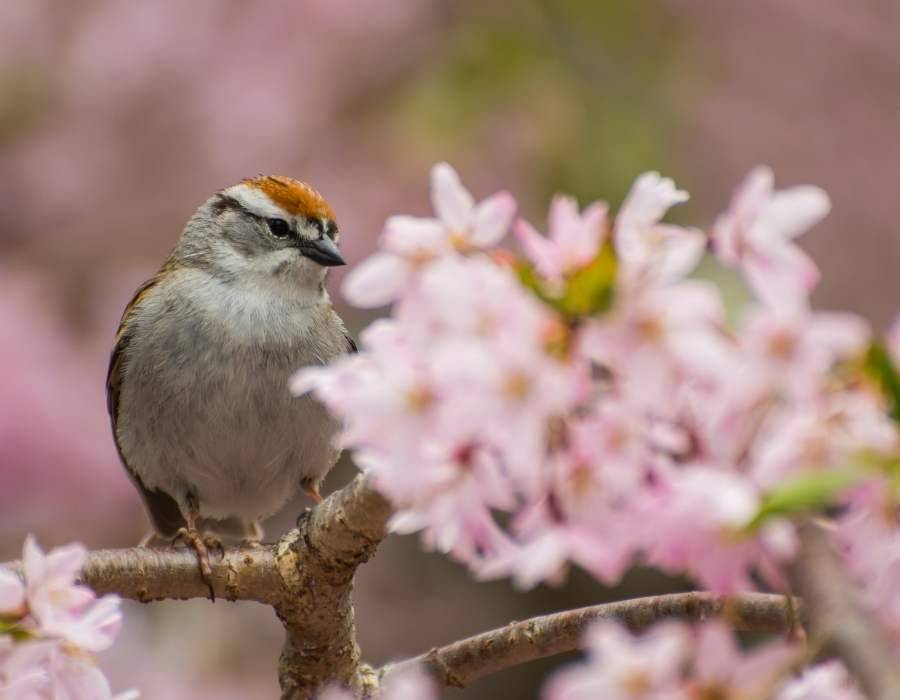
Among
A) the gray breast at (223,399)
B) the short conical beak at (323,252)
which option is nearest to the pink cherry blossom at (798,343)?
the gray breast at (223,399)

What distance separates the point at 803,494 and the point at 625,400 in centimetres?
20

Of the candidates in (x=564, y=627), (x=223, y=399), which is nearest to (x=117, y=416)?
(x=223, y=399)

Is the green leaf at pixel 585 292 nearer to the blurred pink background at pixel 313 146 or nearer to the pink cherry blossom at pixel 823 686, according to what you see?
the pink cherry blossom at pixel 823 686

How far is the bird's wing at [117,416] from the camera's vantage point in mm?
3736

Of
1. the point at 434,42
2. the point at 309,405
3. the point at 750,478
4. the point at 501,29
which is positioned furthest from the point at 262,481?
the point at 750,478

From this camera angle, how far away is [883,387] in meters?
1.23

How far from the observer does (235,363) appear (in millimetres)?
3471

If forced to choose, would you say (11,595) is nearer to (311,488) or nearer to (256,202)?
(311,488)

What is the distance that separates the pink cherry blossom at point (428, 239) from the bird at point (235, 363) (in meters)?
2.10

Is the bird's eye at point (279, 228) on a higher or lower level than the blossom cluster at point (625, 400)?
higher

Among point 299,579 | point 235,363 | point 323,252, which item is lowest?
point 299,579

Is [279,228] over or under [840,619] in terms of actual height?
over

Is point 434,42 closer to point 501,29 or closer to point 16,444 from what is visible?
point 501,29

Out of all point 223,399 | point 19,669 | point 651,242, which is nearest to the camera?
point 651,242
